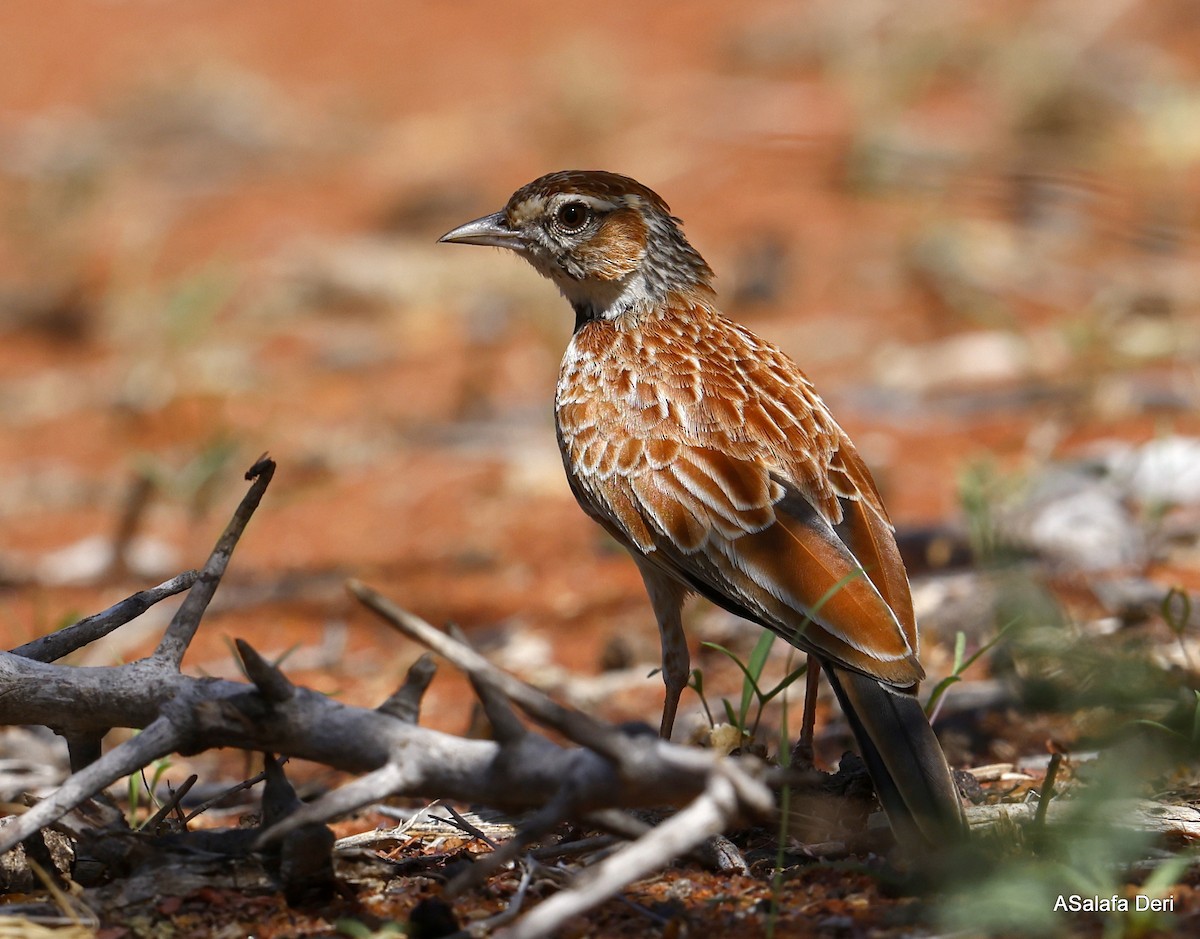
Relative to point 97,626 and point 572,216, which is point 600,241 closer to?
point 572,216

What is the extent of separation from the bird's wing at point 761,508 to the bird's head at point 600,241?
2.14ft

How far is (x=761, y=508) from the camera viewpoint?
4227 mm

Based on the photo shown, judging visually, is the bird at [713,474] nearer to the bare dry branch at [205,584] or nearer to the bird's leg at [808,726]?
the bird's leg at [808,726]

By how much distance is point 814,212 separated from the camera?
12727 mm

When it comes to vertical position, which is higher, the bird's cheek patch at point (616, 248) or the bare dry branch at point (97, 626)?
the bird's cheek patch at point (616, 248)

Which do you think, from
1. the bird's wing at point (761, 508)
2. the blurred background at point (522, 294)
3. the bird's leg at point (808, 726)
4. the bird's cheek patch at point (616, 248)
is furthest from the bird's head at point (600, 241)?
the bird's leg at point (808, 726)

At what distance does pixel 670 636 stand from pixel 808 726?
1.72 ft

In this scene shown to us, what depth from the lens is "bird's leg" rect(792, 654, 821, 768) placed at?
417 cm

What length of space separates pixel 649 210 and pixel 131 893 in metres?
3.04

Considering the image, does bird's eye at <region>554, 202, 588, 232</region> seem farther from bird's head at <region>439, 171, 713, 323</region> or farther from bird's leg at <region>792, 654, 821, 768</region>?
bird's leg at <region>792, 654, 821, 768</region>

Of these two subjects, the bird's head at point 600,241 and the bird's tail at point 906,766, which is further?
the bird's head at point 600,241

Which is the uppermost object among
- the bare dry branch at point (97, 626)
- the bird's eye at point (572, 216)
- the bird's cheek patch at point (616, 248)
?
the bird's eye at point (572, 216)

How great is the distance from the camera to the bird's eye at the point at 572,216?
17.7 feet

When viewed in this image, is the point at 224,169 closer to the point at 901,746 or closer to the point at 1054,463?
the point at 1054,463
